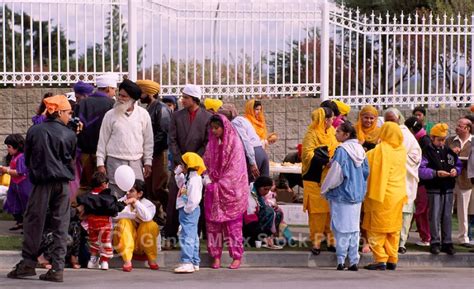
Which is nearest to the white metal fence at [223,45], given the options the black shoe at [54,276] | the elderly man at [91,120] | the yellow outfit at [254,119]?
the yellow outfit at [254,119]

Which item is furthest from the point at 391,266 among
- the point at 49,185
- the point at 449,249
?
the point at 49,185

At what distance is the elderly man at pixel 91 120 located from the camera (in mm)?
→ 14023

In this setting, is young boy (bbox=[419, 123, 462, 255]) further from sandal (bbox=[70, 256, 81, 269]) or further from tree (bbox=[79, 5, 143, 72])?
tree (bbox=[79, 5, 143, 72])

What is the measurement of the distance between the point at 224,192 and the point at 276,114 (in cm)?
538

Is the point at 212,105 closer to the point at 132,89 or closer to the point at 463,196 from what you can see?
the point at 132,89

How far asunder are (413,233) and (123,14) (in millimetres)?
5119

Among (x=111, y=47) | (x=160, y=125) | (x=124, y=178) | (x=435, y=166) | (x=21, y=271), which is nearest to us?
(x=21, y=271)

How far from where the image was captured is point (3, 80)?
17.3 m

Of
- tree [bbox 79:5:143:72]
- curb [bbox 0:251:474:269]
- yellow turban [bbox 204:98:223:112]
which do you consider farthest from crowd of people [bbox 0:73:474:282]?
tree [bbox 79:5:143:72]

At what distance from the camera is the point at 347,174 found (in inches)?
517

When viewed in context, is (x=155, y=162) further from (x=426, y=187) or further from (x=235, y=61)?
(x=235, y=61)

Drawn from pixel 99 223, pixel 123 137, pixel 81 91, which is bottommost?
pixel 99 223

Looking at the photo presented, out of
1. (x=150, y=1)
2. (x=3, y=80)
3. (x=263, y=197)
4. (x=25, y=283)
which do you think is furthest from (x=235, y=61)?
(x=25, y=283)

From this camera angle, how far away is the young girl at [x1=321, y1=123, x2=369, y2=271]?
13172 millimetres
